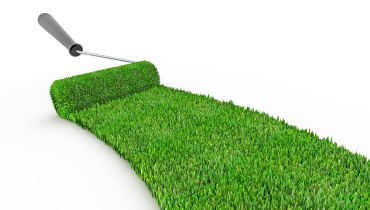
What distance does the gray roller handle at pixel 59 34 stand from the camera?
7383mm

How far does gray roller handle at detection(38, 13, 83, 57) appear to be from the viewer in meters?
7.38

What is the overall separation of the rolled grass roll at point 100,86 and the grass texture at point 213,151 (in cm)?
2

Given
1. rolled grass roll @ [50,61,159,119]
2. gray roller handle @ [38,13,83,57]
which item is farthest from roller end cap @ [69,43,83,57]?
rolled grass roll @ [50,61,159,119]

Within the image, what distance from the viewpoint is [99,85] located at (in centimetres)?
709

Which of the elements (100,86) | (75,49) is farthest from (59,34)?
(100,86)

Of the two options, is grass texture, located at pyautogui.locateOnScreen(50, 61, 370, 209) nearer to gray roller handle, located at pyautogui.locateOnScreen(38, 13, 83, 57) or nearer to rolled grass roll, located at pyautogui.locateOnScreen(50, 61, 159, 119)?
rolled grass roll, located at pyautogui.locateOnScreen(50, 61, 159, 119)

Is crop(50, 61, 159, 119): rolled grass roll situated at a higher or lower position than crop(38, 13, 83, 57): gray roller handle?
lower

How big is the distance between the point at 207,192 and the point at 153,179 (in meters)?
0.80

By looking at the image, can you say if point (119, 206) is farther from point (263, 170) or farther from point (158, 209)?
point (263, 170)

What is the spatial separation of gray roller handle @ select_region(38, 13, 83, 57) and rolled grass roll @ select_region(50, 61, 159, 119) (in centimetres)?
81

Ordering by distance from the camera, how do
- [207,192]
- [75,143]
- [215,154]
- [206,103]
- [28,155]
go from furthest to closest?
[206,103] < [75,143] < [28,155] < [215,154] < [207,192]

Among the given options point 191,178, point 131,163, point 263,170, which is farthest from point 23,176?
point 263,170

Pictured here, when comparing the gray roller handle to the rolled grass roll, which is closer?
the rolled grass roll

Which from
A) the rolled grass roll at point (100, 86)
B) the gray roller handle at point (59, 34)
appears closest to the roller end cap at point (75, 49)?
the gray roller handle at point (59, 34)
